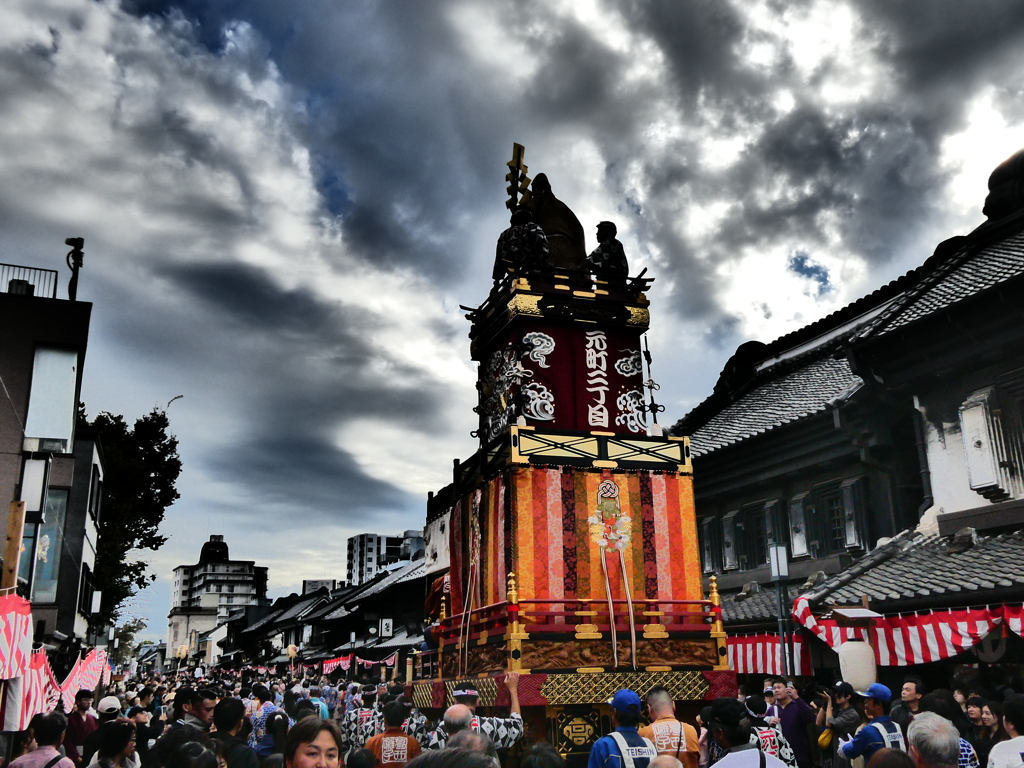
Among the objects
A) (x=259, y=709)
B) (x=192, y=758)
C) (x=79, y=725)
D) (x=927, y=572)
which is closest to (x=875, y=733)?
(x=192, y=758)

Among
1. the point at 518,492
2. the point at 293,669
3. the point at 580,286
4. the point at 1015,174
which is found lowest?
the point at 293,669

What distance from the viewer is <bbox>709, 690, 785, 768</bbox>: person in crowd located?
5.59m

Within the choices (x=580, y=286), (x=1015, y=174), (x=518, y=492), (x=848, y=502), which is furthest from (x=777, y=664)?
(x=1015, y=174)

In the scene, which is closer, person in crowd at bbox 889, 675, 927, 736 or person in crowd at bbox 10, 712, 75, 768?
person in crowd at bbox 10, 712, 75, 768

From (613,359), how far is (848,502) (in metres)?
6.14

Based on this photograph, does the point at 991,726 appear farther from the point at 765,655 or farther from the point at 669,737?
the point at 765,655

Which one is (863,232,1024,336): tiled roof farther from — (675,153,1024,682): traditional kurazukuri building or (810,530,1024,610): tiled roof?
(810,530,1024,610): tiled roof

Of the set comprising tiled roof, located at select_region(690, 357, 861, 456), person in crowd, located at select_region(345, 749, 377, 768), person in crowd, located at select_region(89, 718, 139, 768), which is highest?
tiled roof, located at select_region(690, 357, 861, 456)

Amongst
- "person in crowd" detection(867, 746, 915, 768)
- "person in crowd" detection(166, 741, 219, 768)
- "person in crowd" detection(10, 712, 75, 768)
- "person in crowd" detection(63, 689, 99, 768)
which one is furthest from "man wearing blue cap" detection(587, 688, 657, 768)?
"person in crowd" detection(63, 689, 99, 768)

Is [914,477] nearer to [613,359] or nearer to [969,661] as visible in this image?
[969,661]

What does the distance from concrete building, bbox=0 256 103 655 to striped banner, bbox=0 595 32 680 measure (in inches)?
464

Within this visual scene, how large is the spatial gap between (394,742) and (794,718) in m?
5.36

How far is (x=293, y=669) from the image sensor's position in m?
62.7

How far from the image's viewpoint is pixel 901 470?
56.9 ft
